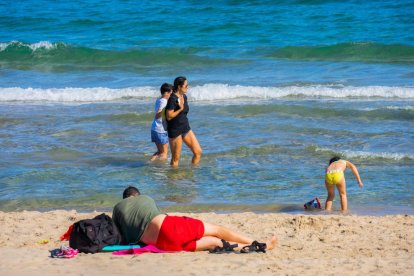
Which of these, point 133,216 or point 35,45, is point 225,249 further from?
point 35,45

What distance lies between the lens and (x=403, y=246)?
7977 mm

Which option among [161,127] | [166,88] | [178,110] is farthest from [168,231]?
[161,127]

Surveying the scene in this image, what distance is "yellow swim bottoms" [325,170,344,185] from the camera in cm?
984

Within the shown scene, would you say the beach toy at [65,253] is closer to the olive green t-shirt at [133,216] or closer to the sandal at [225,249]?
the olive green t-shirt at [133,216]

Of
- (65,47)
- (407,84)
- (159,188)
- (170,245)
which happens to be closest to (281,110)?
(407,84)

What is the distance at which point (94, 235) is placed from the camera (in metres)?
7.78

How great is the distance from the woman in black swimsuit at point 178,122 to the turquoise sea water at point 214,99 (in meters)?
0.28

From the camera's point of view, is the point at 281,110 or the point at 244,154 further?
the point at 281,110

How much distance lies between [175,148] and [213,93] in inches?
266

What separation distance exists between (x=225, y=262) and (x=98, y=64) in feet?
58.1

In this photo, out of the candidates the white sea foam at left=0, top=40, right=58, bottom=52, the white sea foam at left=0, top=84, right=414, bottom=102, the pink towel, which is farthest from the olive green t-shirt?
the white sea foam at left=0, top=40, right=58, bottom=52

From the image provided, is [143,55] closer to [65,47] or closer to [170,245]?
[65,47]

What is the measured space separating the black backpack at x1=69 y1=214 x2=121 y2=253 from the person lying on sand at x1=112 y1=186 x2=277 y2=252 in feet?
0.31

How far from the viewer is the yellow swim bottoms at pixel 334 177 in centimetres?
984
